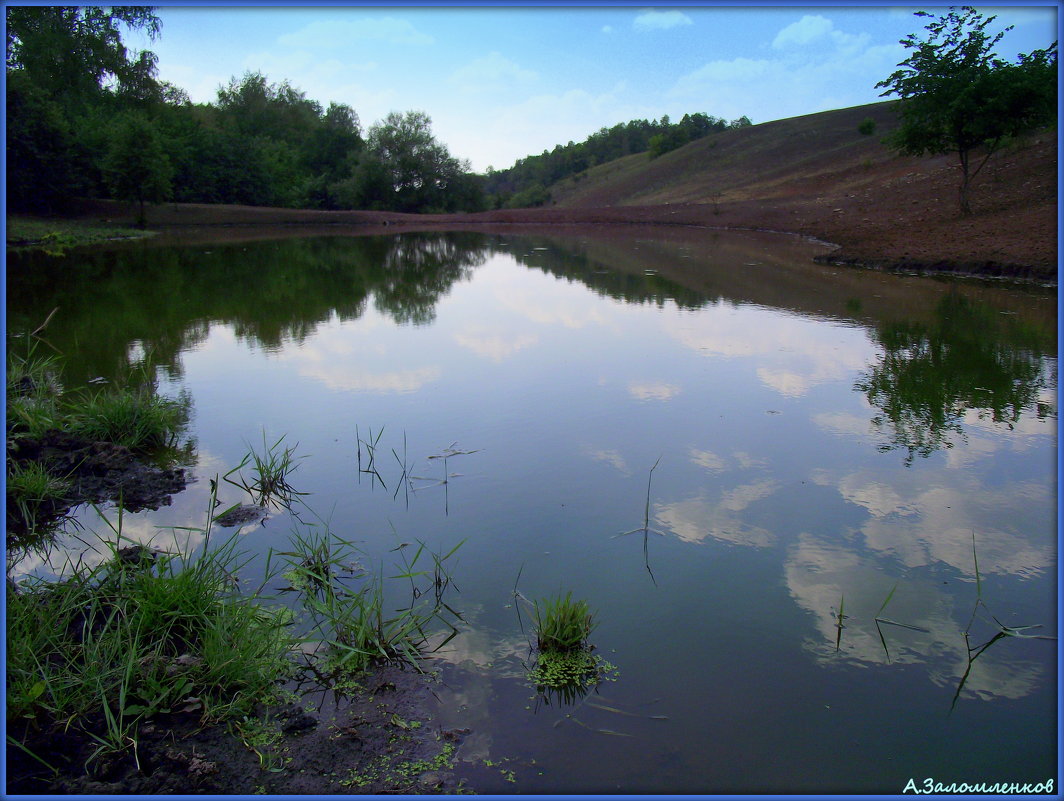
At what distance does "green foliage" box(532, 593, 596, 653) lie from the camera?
318 cm

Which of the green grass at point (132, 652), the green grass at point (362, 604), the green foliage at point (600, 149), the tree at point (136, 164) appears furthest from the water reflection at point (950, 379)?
the green foliage at point (600, 149)

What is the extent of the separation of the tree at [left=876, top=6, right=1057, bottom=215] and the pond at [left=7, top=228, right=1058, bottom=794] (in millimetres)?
10132

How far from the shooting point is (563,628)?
10.5 feet

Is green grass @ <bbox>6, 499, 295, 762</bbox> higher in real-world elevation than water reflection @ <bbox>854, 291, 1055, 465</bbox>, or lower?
higher

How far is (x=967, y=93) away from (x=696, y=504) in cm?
1966

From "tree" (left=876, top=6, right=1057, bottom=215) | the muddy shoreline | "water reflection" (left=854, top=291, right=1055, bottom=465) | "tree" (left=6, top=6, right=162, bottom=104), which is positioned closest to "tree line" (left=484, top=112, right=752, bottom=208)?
the muddy shoreline

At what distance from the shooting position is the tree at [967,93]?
1878cm

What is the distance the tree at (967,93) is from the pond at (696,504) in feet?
33.2

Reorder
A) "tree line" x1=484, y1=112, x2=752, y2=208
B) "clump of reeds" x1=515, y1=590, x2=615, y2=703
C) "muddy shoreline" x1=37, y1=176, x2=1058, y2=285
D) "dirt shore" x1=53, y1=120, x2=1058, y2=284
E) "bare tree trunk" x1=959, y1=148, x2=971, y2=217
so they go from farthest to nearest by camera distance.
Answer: "tree line" x1=484, y1=112, x2=752, y2=208 < "bare tree trunk" x1=959, y1=148, x2=971, y2=217 < "dirt shore" x1=53, y1=120, x2=1058, y2=284 < "muddy shoreline" x1=37, y1=176, x2=1058, y2=285 < "clump of reeds" x1=515, y1=590, x2=615, y2=703

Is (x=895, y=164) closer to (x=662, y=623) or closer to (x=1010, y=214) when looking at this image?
(x=1010, y=214)

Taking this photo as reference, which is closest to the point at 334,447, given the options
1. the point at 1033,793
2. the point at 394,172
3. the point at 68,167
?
the point at 1033,793

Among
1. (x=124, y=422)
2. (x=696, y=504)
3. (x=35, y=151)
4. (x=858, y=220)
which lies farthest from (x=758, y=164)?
(x=124, y=422)

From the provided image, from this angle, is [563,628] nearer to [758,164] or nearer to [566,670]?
[566,670]

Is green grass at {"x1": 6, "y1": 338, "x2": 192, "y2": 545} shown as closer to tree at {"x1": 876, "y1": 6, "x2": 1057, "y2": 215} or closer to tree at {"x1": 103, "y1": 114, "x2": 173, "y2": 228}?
tree at {"x1": 876, "y1": 6, "x2": 1057, "y2": 215}
